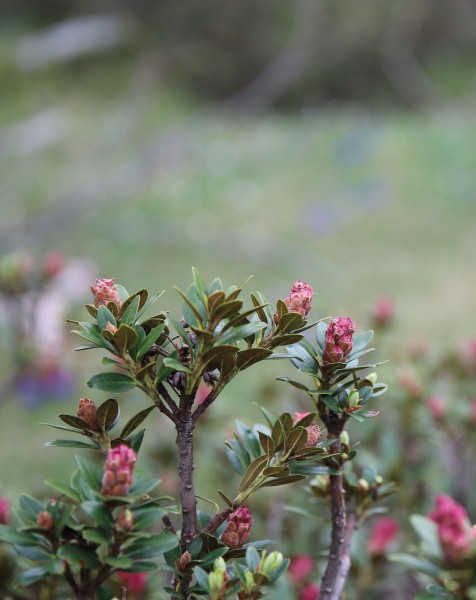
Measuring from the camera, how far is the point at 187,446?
51cm

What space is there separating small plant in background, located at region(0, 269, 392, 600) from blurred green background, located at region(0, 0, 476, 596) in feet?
2.29

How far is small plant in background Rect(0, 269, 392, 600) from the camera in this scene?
1.54 ft

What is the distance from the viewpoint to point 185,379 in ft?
1.68

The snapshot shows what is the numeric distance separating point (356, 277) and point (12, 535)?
2622mm

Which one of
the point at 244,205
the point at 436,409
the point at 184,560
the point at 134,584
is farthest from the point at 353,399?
the point at 244,205

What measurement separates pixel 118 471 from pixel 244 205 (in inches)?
126

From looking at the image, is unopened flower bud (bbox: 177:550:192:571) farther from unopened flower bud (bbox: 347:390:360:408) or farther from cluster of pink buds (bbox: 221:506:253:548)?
unopened flower bud (bbox: 347:390:360:408)

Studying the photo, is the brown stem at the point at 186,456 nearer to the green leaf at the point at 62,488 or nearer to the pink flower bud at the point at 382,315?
the green leaf at the point at 62,488

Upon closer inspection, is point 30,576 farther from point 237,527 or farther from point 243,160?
point 243,160

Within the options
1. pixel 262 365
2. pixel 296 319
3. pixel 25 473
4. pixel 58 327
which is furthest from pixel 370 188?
pixel 296 319

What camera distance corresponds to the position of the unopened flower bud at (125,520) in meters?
0.46

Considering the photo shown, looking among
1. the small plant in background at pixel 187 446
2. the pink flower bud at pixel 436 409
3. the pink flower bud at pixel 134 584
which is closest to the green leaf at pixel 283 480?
the small plant in background at pixel 187 446

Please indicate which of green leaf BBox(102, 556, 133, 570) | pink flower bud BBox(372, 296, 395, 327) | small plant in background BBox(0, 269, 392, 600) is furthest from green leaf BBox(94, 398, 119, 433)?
pink flower bud BBox(372, 296, 395, 327)

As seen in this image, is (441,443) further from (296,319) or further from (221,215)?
(221,215)
